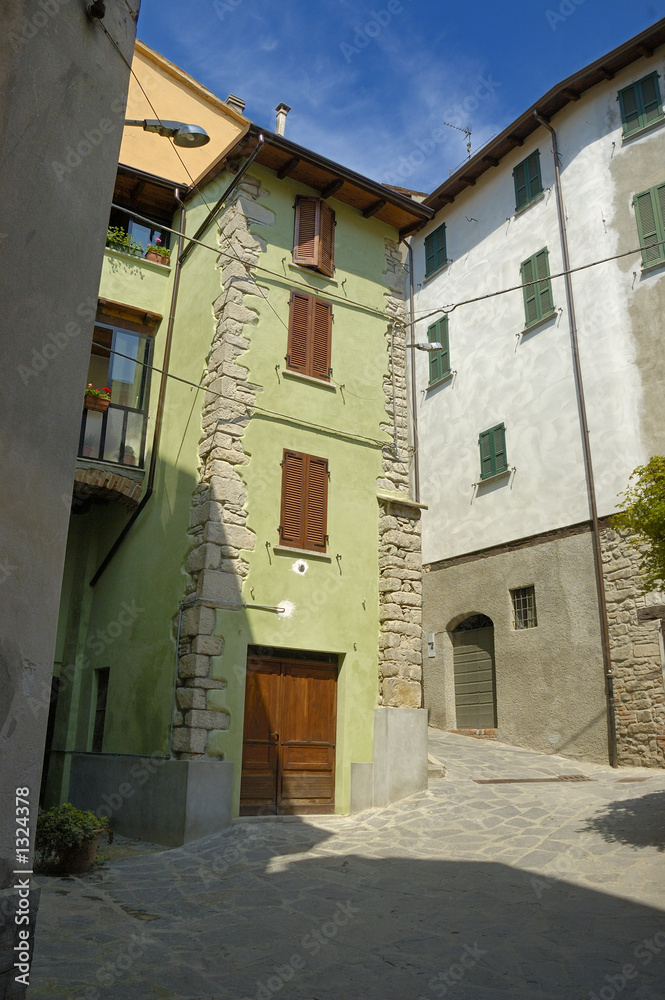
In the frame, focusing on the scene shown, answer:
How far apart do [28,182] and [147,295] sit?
31.6 ft

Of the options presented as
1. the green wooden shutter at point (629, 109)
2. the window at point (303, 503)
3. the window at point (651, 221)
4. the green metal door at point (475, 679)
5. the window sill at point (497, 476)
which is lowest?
the green metal door at point (475, 679)

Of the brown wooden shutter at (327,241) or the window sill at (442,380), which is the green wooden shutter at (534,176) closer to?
the window sill at (442,380)

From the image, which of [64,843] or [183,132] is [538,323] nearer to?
[183,132]

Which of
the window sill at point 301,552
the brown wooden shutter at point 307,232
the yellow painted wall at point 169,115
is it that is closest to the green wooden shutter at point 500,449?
the brown wooden shutter at point 307,232

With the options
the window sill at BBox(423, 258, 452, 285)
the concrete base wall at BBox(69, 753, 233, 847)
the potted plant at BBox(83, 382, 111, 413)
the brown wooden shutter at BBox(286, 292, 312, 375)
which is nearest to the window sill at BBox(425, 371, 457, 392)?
the window sill at BBox(423, 258, 452, 285)

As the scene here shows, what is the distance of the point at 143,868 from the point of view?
27.4 ft

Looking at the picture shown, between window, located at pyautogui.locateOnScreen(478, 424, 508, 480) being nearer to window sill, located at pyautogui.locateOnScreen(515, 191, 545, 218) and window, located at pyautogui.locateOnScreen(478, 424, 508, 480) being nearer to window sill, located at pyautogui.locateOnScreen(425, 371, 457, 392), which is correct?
window sill, located at pyautogui.locateOnScreen(425, 371, 457, 392)

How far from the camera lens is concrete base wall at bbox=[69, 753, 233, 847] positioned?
948cm

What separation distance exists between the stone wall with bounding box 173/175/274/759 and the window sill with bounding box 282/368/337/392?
2.28 ft

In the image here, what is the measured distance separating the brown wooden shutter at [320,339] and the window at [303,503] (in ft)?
5.05

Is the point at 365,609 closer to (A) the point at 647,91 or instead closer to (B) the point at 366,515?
(B) the point at 366,515

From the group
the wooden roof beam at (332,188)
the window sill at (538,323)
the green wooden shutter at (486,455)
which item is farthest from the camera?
the green wooden shutter at (486,455)

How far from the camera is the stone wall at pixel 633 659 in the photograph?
1305 cm

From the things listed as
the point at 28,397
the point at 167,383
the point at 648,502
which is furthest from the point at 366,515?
the point at 28,397
